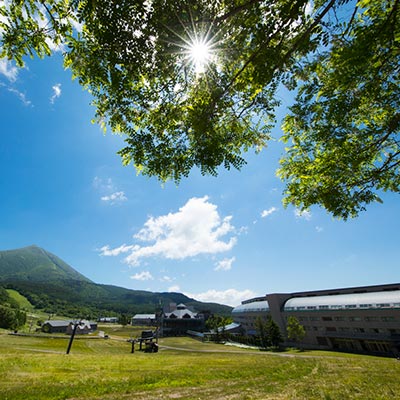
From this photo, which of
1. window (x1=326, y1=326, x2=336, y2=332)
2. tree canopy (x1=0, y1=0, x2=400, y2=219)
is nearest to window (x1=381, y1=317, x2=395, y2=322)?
window (x1=326, y1=326, x2=336, y2=332)

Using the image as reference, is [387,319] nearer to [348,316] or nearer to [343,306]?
[348,316]

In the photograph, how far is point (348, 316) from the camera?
61312 mm

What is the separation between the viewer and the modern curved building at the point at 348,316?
5381 centimetres

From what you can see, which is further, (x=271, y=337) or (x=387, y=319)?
(x=271, y=337)

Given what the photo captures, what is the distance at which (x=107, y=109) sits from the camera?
748 centimetres

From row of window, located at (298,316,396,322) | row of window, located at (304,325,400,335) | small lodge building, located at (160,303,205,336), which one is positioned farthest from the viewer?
small lodge building, located at (160,303,205,336)

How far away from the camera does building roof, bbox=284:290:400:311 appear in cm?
5666

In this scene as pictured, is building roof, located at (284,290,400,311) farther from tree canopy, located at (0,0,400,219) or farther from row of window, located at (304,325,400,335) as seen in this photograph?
tree canopy, located at (0,0,400,219)

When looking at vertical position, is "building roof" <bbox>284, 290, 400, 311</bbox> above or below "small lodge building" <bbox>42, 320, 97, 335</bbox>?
above

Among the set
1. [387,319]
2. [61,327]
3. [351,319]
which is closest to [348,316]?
[351,319]

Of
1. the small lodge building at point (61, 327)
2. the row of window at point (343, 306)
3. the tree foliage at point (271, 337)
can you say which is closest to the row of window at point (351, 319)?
the row of window at point (343, 306)

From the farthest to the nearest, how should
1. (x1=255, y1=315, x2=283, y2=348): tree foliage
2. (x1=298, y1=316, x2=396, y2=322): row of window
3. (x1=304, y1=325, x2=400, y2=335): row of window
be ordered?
(x1=255, y1=315, x2=283, y2=348): tree foliage, (x1=298, y1=316, x2=396, y2=322): row of window, (x1=304, y1=325, x2=400, y2=335): row of window

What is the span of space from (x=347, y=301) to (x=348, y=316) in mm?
4716

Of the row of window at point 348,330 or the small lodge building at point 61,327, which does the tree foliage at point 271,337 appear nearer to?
the row of window at point 348,330
